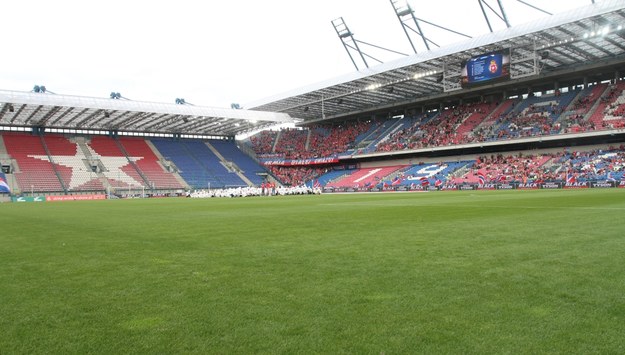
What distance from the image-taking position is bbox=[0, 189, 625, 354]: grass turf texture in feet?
10.6

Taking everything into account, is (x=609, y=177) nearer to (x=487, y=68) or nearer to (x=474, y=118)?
(x=487, y=68)

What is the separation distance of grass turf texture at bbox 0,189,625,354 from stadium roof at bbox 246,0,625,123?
3147 cm

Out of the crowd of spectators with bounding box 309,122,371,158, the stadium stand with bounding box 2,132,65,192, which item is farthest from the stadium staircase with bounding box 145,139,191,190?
the crowd of spectators with bounding box 309,122,371,158

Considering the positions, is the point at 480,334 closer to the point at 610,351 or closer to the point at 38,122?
the point at 610,351

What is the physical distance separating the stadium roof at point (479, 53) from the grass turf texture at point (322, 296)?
31.5 metres

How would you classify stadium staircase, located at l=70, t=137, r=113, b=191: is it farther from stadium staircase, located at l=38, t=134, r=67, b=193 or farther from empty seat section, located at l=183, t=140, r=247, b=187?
empty seat section, located at l=183, t=140, r=247, b=187

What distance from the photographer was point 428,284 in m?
4.82

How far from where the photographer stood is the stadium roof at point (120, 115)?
4584 centimetres

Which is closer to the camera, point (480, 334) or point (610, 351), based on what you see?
point (610, 351)

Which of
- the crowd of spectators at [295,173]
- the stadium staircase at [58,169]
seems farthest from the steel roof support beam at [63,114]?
the crowd of spectators at [295,173]

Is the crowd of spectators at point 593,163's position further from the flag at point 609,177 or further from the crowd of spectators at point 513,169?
the crowd of spectators at point 513,169

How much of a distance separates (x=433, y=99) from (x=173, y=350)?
58651 mm

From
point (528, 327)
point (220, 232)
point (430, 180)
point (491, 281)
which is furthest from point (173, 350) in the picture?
point (430, 180)

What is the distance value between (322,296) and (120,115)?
56604mm
